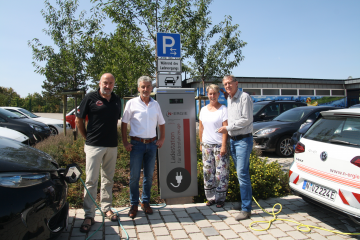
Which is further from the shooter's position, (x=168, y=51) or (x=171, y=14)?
(x=171, y=14)

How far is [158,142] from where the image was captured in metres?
3.87

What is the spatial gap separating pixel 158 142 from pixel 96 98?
1.09 meters

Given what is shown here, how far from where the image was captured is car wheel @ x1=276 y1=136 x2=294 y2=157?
8031mm

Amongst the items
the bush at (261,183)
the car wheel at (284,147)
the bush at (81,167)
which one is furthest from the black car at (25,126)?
the car wheel at (284,147)

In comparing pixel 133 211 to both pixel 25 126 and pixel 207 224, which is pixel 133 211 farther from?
pixel 25 126

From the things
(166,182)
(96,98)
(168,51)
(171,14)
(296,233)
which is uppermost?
(171,14)

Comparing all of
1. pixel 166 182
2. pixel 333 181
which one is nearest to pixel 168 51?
pixel 166 182

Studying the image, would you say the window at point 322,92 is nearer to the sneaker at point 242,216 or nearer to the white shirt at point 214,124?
the white shirt at point 214,124

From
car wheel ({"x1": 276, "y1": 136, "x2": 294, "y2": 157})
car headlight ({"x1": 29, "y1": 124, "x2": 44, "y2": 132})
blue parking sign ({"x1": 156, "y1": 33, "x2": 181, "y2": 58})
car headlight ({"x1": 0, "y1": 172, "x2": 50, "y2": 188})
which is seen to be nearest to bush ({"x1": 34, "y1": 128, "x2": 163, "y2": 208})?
car headlight ({"x1": 0, "y1": 172, "x2": 50, "y2": 188})

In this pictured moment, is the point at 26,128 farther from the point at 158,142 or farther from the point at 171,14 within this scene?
the point at 158,142

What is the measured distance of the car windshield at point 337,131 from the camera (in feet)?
10.7

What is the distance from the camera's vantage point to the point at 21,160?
2504 mm

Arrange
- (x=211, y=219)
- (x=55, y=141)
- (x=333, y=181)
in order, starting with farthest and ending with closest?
(x=55, y=141) → (x=211, y=219) → (x=333, y=181)

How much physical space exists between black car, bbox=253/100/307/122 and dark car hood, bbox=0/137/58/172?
Answer: 8.41 meters
